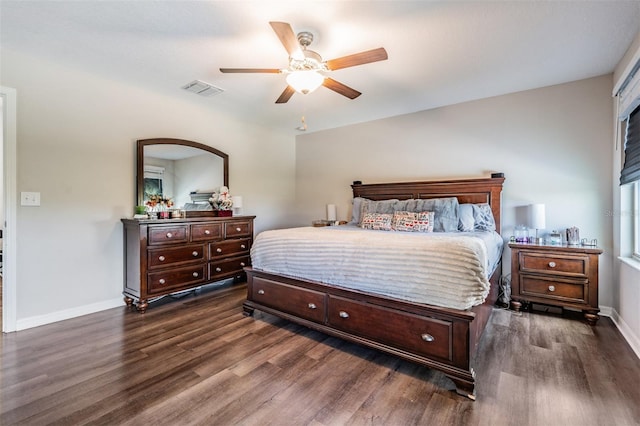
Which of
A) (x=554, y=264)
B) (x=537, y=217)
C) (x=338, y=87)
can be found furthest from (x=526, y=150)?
(x=338, y=87)

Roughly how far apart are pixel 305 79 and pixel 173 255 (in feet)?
8.03

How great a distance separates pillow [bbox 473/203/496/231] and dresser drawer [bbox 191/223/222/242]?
3174mm

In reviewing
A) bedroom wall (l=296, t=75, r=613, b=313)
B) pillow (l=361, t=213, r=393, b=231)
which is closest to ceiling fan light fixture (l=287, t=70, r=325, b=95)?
pillow (l=361, t=213, r=393, b=231)

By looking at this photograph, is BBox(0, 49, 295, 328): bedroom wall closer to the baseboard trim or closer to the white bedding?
the baseboard trim

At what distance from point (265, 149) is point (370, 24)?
125 inches

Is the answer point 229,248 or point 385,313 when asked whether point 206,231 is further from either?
point 385,313

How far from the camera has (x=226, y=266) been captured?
3.96 metres

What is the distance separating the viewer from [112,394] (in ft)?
5.76

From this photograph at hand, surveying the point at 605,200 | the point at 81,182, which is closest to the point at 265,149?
A: the point at 81,182

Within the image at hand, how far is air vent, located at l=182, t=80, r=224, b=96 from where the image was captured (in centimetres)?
332

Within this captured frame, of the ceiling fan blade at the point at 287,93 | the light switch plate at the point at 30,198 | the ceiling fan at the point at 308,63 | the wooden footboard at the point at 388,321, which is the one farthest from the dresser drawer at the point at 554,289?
the light switch plate at the point at 30,198

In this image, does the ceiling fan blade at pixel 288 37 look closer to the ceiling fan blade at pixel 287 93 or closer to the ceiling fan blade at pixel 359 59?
the ceiling fan blade at pixel 359 59

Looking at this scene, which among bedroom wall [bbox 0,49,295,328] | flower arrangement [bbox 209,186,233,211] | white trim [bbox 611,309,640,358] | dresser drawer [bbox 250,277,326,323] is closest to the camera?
white trim [bbox 611,309,640,358]

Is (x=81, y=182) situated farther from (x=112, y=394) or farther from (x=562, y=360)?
(x=562, y=360)
